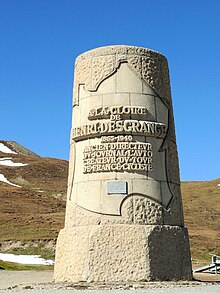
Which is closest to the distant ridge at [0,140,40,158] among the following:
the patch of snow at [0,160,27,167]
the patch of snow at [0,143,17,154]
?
the patch of snow at [0,143,17,154]

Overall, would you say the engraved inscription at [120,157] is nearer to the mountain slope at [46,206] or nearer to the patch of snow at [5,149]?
the mountain slope at [46,206]

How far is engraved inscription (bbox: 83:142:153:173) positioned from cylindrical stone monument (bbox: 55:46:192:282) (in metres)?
0.03

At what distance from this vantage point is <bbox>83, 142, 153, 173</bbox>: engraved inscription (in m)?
13.2

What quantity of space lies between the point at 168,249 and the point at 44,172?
241 ft

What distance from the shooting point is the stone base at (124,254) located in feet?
40.3

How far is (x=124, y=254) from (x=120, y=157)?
104 inches

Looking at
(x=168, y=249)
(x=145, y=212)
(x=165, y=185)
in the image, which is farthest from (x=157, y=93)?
(x=168, y=249)

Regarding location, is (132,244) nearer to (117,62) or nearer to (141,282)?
(141,282)

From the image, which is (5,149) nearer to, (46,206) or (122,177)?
(46,206)

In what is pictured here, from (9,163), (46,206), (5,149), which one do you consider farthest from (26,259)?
(5,149)

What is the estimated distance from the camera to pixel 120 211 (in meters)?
12.9

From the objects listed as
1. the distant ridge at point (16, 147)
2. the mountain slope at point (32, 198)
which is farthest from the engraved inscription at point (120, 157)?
the distant ridge at point (16, 147)

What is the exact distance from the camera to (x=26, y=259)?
30.5m

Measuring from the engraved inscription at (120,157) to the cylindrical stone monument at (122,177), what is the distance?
0.03m
